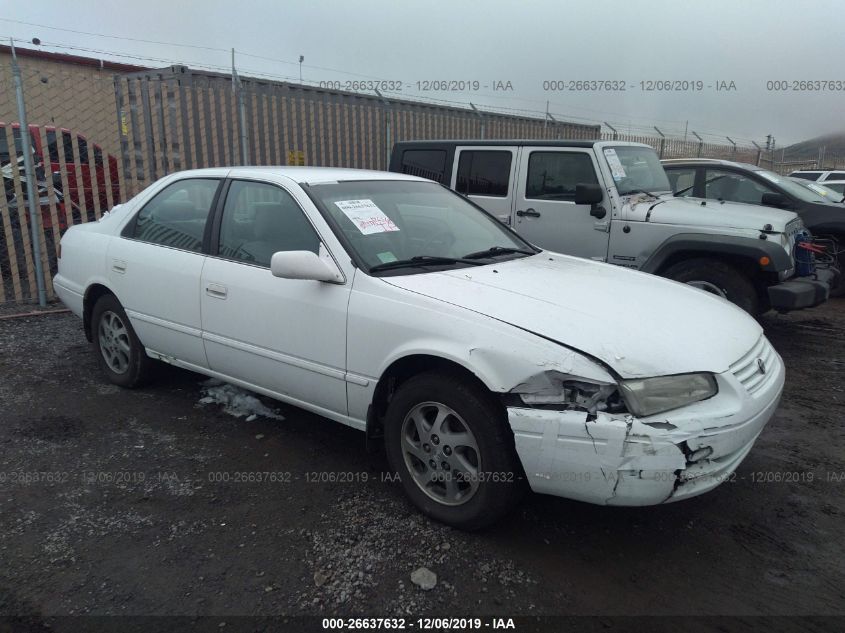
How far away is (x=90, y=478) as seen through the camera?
341 centimetres

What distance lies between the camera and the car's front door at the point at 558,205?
6.11 meters

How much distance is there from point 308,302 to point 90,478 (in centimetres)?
155

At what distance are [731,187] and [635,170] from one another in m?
2.07

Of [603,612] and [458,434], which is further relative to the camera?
[458,434]

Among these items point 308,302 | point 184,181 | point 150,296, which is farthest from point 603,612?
point 184,181

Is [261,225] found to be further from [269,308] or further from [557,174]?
[557,174]

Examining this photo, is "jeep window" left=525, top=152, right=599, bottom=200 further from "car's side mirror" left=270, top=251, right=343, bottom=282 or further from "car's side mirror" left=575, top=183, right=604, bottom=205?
"car's side mirror" left=270, top=251, right=343, bottom=282

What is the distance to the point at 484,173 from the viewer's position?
6738 mm

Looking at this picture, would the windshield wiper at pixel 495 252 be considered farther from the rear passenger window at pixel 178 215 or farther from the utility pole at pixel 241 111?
the utility pole at pixel 241 111

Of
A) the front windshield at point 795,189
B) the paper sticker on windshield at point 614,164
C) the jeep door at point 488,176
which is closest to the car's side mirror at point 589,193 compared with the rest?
the paper sticker on windshield at point 614,164

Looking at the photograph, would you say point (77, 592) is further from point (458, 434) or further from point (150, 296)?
point (150, 296)

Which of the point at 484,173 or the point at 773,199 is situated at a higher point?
the point at 484,173

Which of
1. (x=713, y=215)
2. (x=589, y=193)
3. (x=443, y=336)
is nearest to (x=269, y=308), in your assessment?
(x=443, y=336)

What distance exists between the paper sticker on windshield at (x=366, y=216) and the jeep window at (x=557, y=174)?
318 cm
